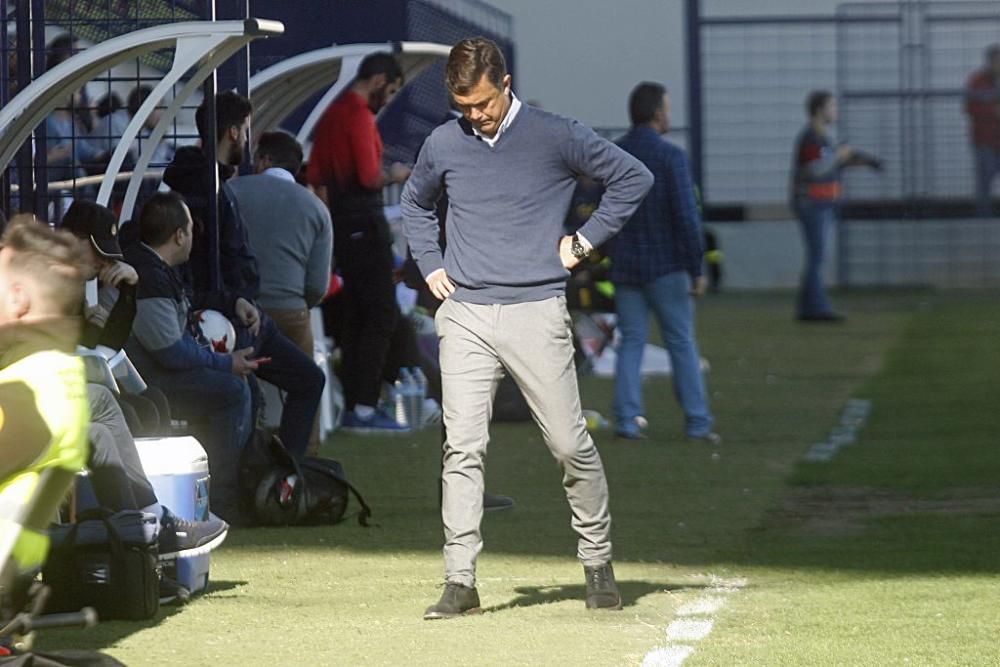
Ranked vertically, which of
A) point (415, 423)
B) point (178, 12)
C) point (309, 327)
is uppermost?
point (178, 12)

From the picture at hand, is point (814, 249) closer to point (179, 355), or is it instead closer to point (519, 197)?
point (179, 355)

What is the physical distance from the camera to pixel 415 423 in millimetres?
12711

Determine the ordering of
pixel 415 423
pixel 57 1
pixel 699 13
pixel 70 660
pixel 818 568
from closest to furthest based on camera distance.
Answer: pixel 70 660
pixel 818 568
pixel 57 1
pixel 415 423
pixel 699 13

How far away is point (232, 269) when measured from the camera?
959cm

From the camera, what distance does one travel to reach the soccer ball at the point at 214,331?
30.0 ft

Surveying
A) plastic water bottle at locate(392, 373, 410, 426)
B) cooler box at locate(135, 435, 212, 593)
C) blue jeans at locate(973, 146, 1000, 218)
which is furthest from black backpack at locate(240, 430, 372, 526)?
blue jeans at locate(973, 146, 1000, 218)

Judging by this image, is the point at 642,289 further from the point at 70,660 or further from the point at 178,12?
the point at 70,660

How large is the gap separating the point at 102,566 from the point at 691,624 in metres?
1.80

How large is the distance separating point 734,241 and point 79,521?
18.5 m

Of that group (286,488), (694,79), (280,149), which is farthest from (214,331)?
(694,79)

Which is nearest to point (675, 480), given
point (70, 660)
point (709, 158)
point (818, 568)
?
point (818, 568)

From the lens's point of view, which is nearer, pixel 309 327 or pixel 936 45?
pixel 309 327

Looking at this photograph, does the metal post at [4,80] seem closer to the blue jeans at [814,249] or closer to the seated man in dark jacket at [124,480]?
the seated man in dark jacket at [124,480]

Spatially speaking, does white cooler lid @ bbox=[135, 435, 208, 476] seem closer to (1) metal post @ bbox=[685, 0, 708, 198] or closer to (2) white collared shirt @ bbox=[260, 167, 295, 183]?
(2) white collared shirt @ bbox=[260, 167, 295, 183]
